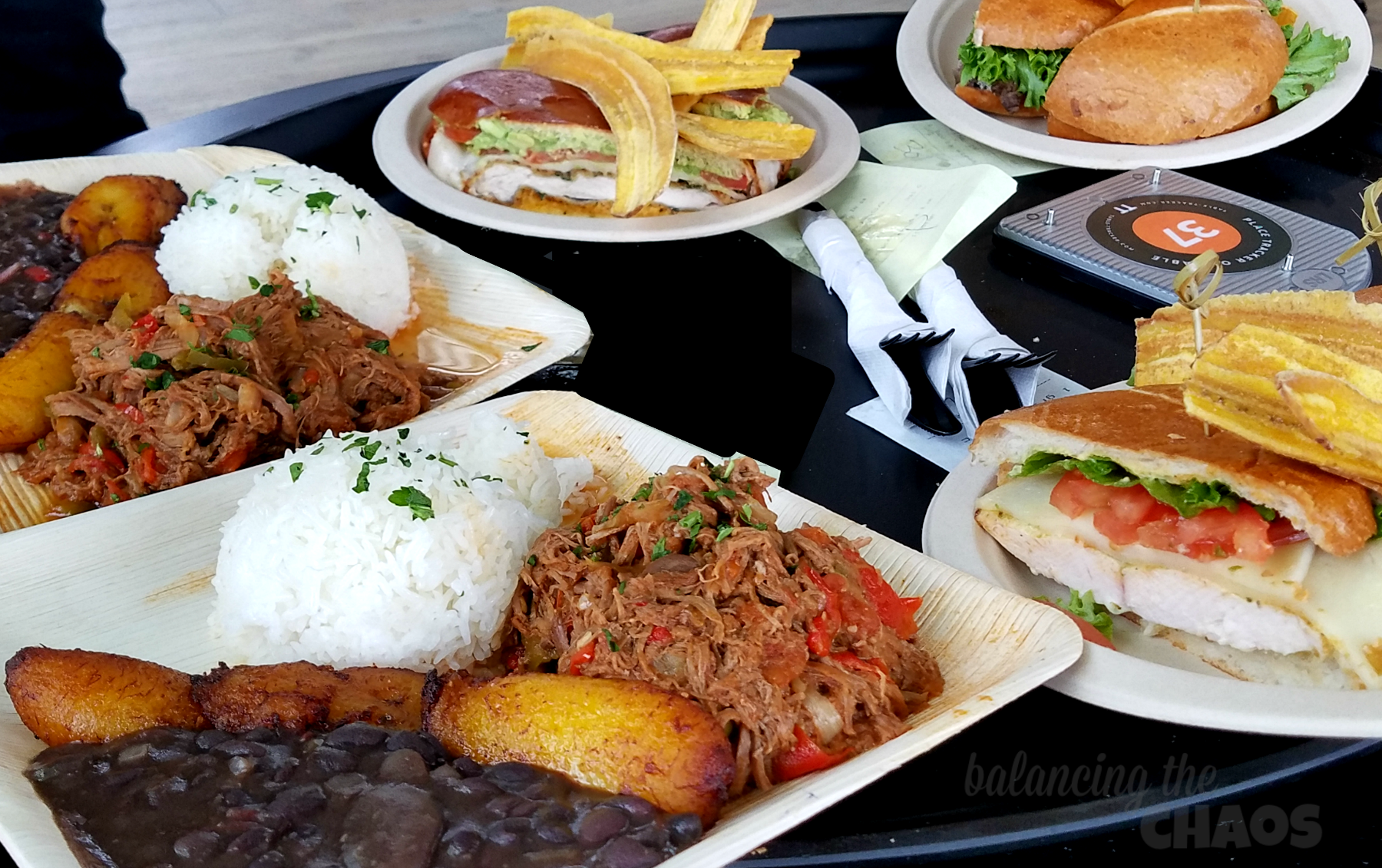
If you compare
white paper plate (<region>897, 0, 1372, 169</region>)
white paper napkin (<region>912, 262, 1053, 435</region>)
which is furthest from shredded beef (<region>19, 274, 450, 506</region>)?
white paper plate (<region>897, 0, 1372, 169</region>)

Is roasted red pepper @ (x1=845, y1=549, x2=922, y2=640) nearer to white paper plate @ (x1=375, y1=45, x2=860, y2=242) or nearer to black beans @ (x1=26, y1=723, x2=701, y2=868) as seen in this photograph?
black beans @ (x1=26, y1=723, x2=701, y2=868)

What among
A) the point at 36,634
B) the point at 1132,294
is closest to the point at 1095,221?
the point at 1132,294

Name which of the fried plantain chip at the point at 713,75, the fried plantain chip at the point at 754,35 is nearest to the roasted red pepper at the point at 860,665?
the fried plantain chip at the point at 713,75

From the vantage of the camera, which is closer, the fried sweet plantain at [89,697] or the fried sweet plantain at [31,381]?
the fried sweet plantain at [89,697]

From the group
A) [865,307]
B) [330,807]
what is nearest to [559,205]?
[865,307]

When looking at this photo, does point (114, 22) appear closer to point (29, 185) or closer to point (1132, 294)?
point (29, 185)

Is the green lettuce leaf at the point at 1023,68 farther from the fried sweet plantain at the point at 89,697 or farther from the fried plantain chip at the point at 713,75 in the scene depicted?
the fried sweet plantain at the point at 89,697
